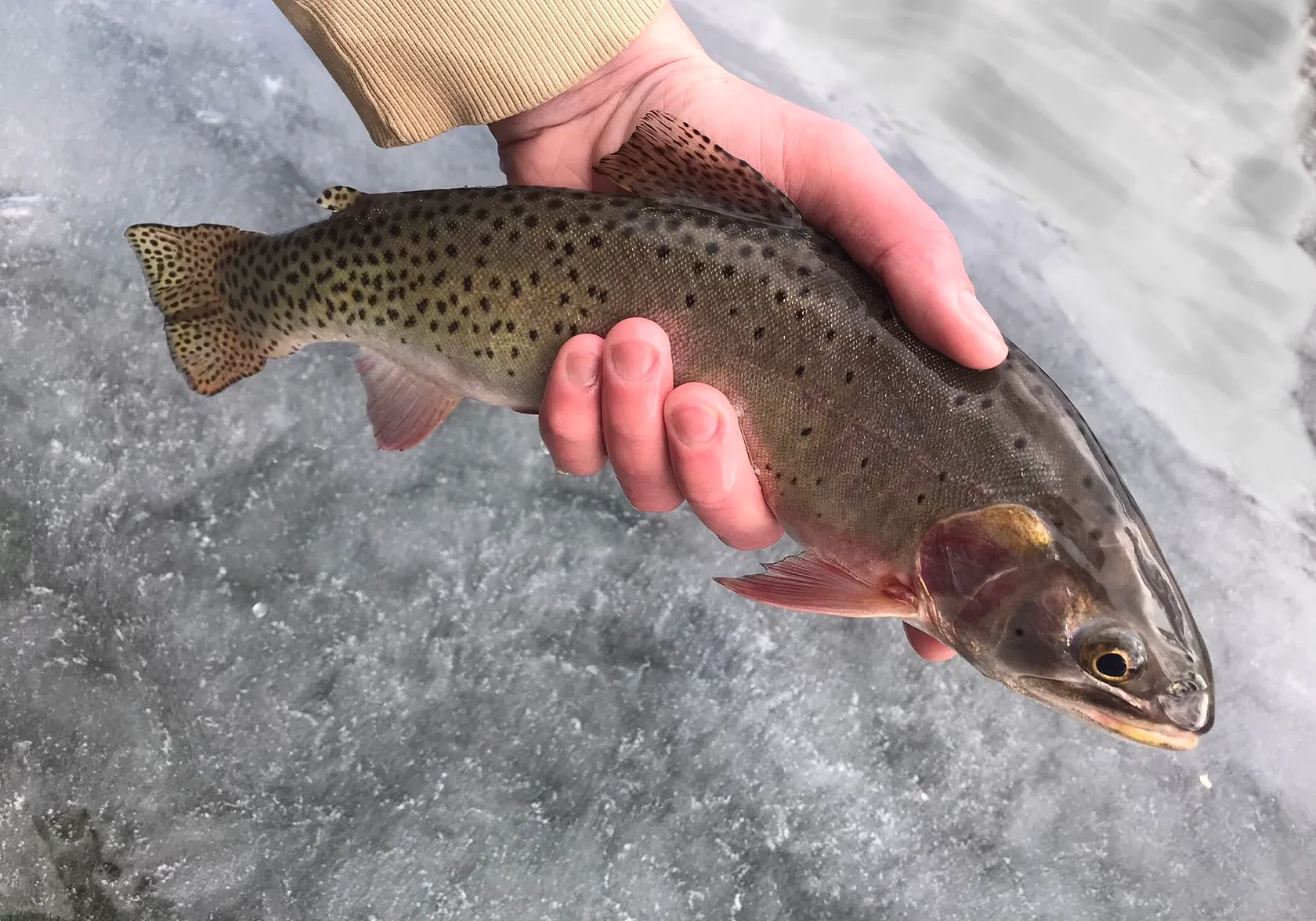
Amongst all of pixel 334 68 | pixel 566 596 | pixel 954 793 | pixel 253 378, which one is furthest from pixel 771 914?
pixel 334 68

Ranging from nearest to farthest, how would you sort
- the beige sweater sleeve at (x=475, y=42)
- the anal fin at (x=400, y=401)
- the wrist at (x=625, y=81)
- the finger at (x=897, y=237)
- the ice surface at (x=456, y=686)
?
the finger at (x=897, y=237)
the anal fin at (x=400, y=401)
the beige sweater sleeve at (x=475, y=42)
the wrist at (x=625, y=81)
the ice surface at (x=456, y=686)

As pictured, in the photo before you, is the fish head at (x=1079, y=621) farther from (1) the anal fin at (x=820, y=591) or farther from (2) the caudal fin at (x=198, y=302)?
(2) the caudal fin at (x=198, y=302)

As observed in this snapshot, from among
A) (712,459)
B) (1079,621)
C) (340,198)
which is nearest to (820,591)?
(712,459)

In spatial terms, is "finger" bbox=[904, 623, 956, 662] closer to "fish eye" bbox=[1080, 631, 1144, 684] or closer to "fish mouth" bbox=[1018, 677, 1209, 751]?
"fish mouth" bbox=[1018, 677, 1209, 751]

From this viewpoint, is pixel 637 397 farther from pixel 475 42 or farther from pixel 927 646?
pixel 475 42

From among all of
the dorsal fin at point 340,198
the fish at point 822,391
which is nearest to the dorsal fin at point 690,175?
the fish at point 822,391
